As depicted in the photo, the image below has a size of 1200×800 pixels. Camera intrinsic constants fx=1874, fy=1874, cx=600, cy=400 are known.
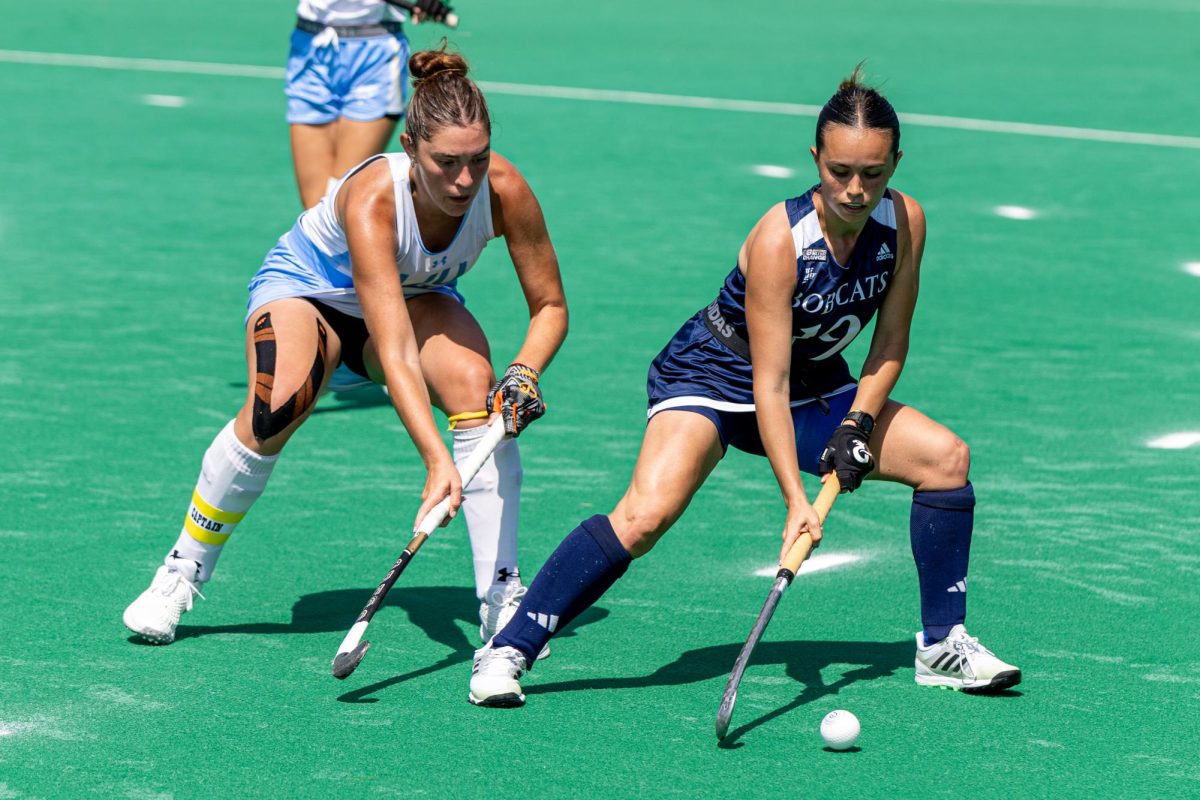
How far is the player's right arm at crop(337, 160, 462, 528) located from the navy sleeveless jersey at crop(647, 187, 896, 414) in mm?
584

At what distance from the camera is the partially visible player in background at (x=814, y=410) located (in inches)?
176

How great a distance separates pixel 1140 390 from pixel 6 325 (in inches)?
192

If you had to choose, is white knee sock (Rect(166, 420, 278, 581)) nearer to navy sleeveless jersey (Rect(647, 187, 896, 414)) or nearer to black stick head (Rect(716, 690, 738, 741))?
navy sleeveless jersey (Rect(647, 187, 896, 414))

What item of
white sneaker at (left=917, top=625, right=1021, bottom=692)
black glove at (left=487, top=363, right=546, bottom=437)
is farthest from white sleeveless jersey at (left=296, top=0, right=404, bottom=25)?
white sneaker at (left=917, top=625, right=1021, bottom=692)

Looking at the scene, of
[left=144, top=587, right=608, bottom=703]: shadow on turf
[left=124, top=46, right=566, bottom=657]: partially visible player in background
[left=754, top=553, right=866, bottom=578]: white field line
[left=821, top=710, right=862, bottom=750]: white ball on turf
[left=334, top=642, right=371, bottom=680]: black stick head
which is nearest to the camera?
[left=821, top=710, right=862, bottom=750]: white ball on turf

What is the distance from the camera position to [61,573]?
5.35 metres

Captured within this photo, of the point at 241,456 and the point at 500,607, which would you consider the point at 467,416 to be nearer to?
the point at 500,607

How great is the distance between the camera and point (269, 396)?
4.88 metres

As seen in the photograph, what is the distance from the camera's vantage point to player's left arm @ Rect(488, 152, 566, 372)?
16.1ft

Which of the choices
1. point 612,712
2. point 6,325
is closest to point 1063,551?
point 612,712

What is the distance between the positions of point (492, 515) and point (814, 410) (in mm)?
894

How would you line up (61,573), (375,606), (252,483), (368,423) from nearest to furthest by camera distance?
(375,606)
(252,483)
(61,573)
(368,423)

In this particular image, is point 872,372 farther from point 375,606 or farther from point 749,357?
point 375,606

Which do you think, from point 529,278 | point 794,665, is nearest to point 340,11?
point 529,278
